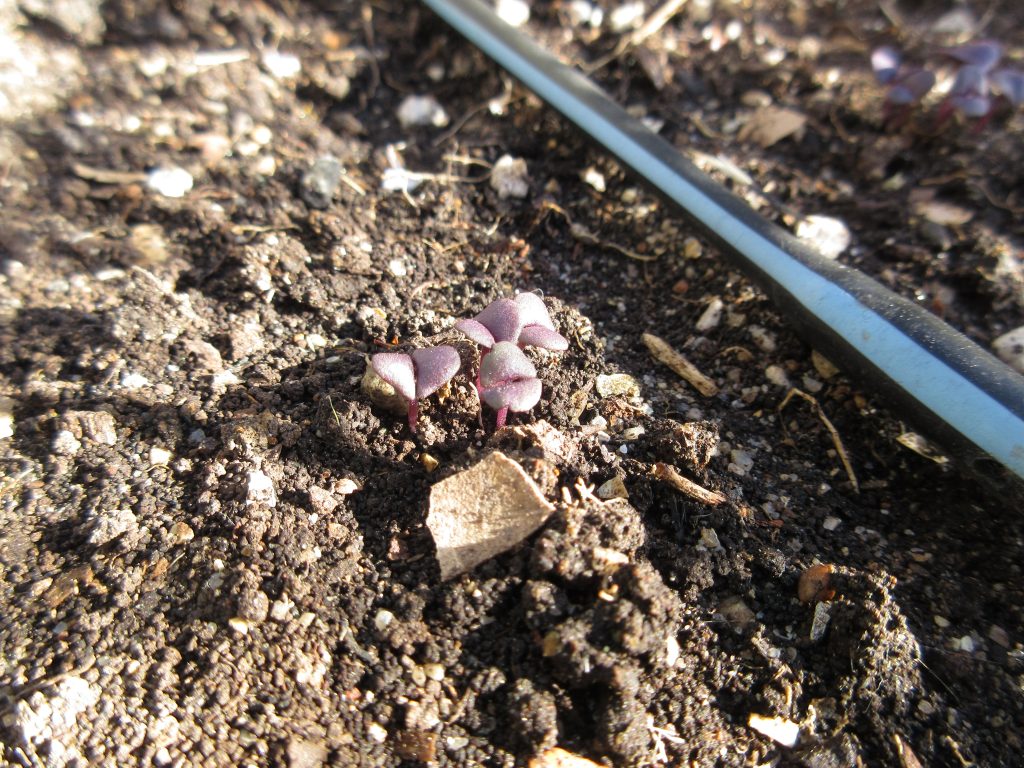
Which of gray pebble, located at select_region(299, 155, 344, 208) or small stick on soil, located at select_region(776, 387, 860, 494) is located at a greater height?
small stick on soil, located at select_region(776, 387, 860, 494)

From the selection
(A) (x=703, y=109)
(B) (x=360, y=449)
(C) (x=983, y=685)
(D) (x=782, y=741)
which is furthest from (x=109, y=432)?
(A) (x=703, y=109)

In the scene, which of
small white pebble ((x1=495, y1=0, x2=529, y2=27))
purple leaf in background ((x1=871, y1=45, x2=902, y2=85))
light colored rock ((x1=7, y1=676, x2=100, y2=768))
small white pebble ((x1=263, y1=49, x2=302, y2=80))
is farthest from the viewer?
small white pebble ((x1=495, y1=0, x2=529, y2=27))

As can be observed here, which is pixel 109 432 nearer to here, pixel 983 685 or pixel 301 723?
pixel 301 723

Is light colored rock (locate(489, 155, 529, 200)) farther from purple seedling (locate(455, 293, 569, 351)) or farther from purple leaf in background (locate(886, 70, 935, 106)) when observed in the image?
purple leaf in background (locate(886, 70, 935, 106))

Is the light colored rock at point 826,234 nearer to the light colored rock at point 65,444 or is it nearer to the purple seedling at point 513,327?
the purple seedling at point 513,327

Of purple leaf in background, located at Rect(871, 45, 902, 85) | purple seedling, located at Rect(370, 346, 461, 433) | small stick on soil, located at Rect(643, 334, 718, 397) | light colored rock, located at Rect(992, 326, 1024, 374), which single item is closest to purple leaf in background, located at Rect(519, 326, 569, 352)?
purple seedling, located at Rect(370, 346, 461, 433)

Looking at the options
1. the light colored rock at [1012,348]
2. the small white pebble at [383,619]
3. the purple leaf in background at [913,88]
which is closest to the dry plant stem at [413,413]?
the small white pebble at [383,619]
